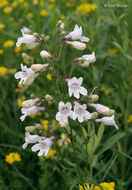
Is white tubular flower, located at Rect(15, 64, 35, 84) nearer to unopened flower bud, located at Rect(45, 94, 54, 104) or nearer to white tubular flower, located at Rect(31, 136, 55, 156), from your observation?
unopened flower bud, located at Rect(45, 94, 54, 104)

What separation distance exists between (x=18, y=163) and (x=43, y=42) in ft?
5.86

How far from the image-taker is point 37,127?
6.40 ft

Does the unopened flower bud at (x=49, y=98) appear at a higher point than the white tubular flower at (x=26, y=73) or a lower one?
lower

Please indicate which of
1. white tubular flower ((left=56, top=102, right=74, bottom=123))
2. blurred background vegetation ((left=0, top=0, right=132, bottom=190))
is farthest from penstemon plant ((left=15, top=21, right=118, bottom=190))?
blurred background vegetation ((left=0, top=0, right=132, bottom=190))

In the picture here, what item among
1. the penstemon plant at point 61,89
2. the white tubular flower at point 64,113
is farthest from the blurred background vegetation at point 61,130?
the white tubular flower at point 64,113

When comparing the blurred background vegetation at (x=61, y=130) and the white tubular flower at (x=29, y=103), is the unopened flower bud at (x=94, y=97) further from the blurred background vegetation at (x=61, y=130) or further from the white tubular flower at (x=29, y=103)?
the white tubular flower at (x=29, y=103)

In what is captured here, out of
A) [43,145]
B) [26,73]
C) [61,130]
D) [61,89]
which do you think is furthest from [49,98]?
[61,130]

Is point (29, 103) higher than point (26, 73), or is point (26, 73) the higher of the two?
point (26, 73)

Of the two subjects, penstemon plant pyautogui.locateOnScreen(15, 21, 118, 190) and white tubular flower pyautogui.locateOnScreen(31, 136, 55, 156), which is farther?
white tubular flower pyautogui.locateOnScreen(31, 136, 55, 156)

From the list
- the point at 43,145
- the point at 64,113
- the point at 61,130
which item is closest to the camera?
the point at 64,113

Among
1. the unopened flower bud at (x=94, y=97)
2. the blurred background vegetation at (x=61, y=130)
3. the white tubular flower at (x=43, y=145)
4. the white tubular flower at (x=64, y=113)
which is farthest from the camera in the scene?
the blurred background vegetation at (x=61, y=130)

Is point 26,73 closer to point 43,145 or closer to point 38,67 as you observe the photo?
point 38,67

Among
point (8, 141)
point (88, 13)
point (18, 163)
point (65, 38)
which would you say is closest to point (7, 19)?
point (88, 13)

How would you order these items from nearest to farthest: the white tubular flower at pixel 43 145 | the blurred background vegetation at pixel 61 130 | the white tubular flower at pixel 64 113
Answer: the white tubular flower at pixel 64 113, the white tubular flower at pixel 43 145, the blurred background vegetation at pixel 61 130
